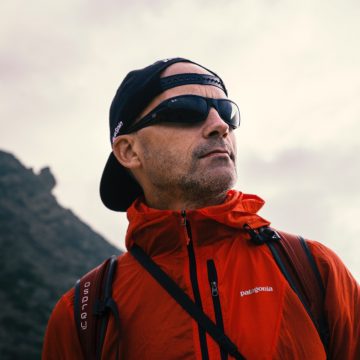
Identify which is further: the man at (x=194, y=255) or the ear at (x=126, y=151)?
the ear at (x=126, y=151)

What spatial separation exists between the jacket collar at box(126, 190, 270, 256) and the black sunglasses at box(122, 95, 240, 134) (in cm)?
79

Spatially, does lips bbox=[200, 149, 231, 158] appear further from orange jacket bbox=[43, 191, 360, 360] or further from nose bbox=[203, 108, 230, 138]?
orange jacket bbox=[43, 191, 360, 360]

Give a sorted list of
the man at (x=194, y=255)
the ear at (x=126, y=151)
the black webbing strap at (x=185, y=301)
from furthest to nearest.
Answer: the ear at (x=126, y=151), the man at (x=194, y=255), the black webbing strap at (x=185, y=301)

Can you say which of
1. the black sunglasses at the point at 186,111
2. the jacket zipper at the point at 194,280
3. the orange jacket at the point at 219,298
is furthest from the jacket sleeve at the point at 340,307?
the black sunglasses at the point at 186,111

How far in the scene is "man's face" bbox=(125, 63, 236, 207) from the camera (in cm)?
328

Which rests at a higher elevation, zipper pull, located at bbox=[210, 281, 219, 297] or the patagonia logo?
zipper pull, located at bbox=[210, 281, 219, 297]

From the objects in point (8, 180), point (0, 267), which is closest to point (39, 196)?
point (8, 180)

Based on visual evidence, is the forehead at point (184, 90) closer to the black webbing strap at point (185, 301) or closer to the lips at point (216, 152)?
the lips at point (216, 152)

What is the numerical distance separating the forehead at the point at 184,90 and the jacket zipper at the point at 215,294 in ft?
5.12

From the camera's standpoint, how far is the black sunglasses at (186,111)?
3447 mm

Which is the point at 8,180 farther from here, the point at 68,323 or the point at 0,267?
the point at 68,323

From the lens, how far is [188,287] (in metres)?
2.85

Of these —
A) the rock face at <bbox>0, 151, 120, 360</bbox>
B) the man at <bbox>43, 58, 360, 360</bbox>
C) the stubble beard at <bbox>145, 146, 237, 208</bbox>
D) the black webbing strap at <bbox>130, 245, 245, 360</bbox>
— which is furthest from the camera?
the rock face at <bbox>0, 151, 120, 360</bbox>

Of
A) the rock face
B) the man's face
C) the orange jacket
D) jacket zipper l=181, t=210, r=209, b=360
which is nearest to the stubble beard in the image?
the man's face
